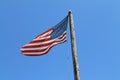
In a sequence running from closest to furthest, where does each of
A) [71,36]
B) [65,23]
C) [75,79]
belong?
1. [75,79]
2. [71,36]
3. [65,23]

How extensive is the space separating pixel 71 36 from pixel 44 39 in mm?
2104

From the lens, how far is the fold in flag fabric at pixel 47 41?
13.7m

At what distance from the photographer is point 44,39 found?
14.2 metres

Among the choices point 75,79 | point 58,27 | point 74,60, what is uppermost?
point 58,27

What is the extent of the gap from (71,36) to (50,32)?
1938 mm

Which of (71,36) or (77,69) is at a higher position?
(71,36)

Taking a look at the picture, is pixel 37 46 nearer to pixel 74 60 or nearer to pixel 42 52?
pixel 42 52

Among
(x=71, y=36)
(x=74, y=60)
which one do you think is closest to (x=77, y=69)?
(x=74, y=60)

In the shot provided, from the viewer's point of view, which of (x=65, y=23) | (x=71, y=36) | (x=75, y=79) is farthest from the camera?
(x=65, y=23)

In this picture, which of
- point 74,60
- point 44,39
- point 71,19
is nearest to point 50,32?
point 44,39

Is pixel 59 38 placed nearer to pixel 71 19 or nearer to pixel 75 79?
pixel 71 19

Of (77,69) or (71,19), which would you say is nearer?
(77,69)

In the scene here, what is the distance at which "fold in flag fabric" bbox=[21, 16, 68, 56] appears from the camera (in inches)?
539

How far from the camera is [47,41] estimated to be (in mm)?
14062
